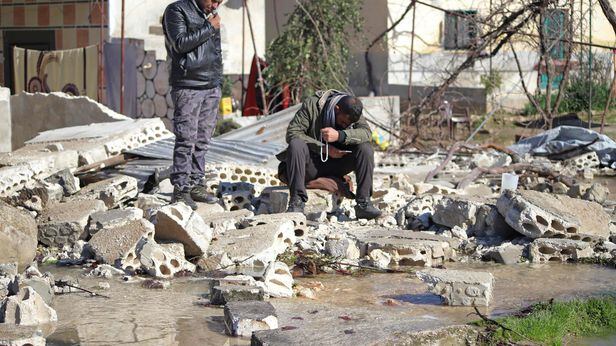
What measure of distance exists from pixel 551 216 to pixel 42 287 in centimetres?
401

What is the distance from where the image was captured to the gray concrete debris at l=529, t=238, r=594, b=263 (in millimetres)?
7609

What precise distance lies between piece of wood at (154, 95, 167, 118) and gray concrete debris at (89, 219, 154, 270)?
8856 mm

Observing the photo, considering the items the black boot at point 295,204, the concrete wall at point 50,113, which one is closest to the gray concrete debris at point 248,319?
the black boot at point 295,204

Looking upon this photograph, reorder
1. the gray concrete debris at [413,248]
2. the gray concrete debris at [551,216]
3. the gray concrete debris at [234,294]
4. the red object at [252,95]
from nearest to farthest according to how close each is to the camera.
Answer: the gray concrete debris at [234,294] → the gray concrete debris at [413,248] → the gray concrete debris at [551,216] → the red object at [252,95]

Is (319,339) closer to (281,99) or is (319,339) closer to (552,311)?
(552,311)

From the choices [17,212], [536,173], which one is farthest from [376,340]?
[536,173]

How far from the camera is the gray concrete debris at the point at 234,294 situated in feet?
19.2

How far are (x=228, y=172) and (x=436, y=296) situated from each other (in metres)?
3.99

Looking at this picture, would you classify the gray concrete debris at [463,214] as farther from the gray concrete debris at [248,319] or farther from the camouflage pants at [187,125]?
the gray concrete debris at [248,319]

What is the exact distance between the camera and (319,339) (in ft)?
16.9

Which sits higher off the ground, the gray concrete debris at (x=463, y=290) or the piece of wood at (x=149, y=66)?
the piece of wood at (x=149, y=66)

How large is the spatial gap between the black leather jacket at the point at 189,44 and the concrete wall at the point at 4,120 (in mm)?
2843

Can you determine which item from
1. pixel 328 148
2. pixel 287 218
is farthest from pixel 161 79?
pixel 287 218

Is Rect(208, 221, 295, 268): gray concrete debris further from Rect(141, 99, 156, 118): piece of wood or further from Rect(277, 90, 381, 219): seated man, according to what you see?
Rect(141, 99, 156, 118): piece of wood
